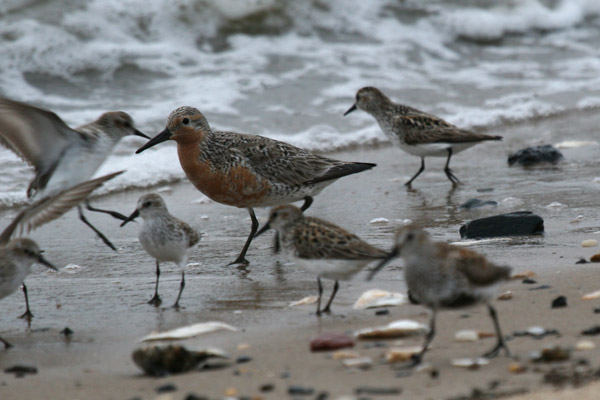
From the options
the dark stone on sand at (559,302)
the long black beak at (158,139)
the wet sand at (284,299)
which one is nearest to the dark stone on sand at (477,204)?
the wet sand at (284,299)

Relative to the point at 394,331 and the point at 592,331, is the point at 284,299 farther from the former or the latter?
the point at 592,331

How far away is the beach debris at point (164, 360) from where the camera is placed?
422 cm

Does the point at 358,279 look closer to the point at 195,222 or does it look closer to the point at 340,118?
the point at 195,222

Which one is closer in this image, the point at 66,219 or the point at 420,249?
the point at 420,249

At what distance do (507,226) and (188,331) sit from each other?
2895 mm

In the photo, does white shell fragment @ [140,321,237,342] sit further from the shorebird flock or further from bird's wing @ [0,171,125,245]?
bird's wing @ [0,171,125,245]

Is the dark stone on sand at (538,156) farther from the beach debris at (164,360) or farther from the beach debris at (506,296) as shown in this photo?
the beach debris at (164,360)

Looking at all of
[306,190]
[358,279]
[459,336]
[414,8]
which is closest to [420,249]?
[459,336]

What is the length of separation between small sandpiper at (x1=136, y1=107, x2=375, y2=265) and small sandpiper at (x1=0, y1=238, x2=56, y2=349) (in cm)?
214

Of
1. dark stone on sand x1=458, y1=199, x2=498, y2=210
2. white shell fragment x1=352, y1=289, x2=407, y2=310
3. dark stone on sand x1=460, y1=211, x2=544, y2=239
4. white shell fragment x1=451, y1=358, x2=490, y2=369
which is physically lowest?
white shell fragment x1=451, y1=358, x2=490, y2=369

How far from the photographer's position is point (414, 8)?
707 inches

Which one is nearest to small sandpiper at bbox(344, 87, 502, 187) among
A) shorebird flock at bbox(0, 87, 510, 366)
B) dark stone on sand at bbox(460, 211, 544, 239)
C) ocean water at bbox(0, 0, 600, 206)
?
shorebird flock at bbox(0, 87, 510, 366)

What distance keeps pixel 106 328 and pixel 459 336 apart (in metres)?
2.09

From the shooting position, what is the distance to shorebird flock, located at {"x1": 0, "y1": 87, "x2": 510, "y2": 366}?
4191 millimetres
